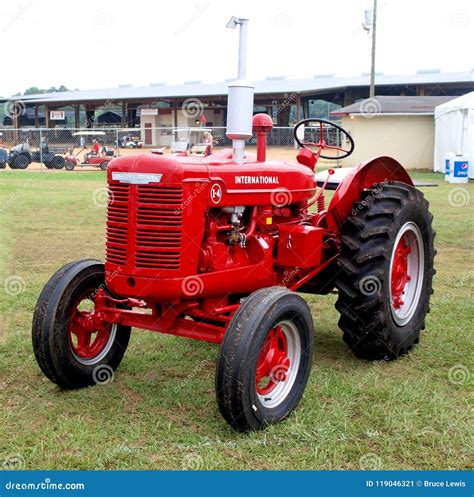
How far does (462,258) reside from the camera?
8328mm

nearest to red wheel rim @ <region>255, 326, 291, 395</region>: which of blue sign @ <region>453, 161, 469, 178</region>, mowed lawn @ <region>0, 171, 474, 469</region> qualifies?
mowed lawn @ <region>0, 171, 474, 469</region>

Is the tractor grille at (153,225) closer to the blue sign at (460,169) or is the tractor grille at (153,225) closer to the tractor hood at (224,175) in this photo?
the tractor hood at (224,175)

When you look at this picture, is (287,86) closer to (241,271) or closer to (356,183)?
(356,183)

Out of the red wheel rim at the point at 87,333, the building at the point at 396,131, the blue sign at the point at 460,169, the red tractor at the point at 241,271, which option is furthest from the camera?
the building at the point at 396,131

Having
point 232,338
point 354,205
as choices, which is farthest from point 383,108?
point 232,338

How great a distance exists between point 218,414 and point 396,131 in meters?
23.6

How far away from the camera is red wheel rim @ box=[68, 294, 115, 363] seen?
4301mm

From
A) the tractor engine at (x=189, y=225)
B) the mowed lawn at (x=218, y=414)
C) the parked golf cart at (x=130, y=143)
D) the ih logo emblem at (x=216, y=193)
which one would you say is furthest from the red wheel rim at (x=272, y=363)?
the parked golf cart at (x=130, y=143)

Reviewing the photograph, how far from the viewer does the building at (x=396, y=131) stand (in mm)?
25531

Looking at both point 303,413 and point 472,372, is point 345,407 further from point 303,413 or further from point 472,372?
point 472,372

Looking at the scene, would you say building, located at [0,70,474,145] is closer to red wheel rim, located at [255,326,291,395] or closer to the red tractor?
the red tractor

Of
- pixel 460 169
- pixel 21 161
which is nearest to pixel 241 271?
pixel 460 169

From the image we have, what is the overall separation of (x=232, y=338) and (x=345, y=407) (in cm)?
88

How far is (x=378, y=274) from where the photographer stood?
4.59 metres
